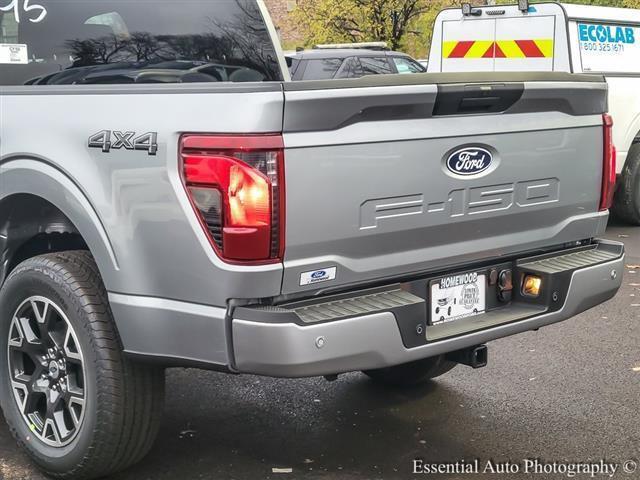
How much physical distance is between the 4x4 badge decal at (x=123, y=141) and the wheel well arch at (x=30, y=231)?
1.45 ft

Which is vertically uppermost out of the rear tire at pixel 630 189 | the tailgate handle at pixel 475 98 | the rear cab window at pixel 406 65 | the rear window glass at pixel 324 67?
the tailgate handle at pixel 475 98

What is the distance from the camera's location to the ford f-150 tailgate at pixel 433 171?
117 inches

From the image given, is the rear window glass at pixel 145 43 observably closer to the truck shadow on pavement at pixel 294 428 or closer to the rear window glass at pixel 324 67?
the truck shadow on pavement at pixel 294 428

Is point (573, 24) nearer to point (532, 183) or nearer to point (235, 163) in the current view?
point (532, 183)

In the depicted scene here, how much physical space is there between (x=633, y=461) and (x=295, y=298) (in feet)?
5.63

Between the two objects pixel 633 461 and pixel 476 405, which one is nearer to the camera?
pixel 633 461

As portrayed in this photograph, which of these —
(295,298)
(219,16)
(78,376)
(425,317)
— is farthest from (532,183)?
(78,376)

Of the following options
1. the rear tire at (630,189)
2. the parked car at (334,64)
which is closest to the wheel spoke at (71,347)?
the rear tire at (630,189)

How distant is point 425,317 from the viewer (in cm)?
325

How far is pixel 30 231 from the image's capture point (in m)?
3.69

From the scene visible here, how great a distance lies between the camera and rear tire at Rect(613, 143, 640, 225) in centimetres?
930

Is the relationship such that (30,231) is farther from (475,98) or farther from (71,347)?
(475,98)

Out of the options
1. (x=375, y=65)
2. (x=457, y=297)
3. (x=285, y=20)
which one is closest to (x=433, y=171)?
(x=457, y=297)

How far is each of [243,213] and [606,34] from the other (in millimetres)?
6984
